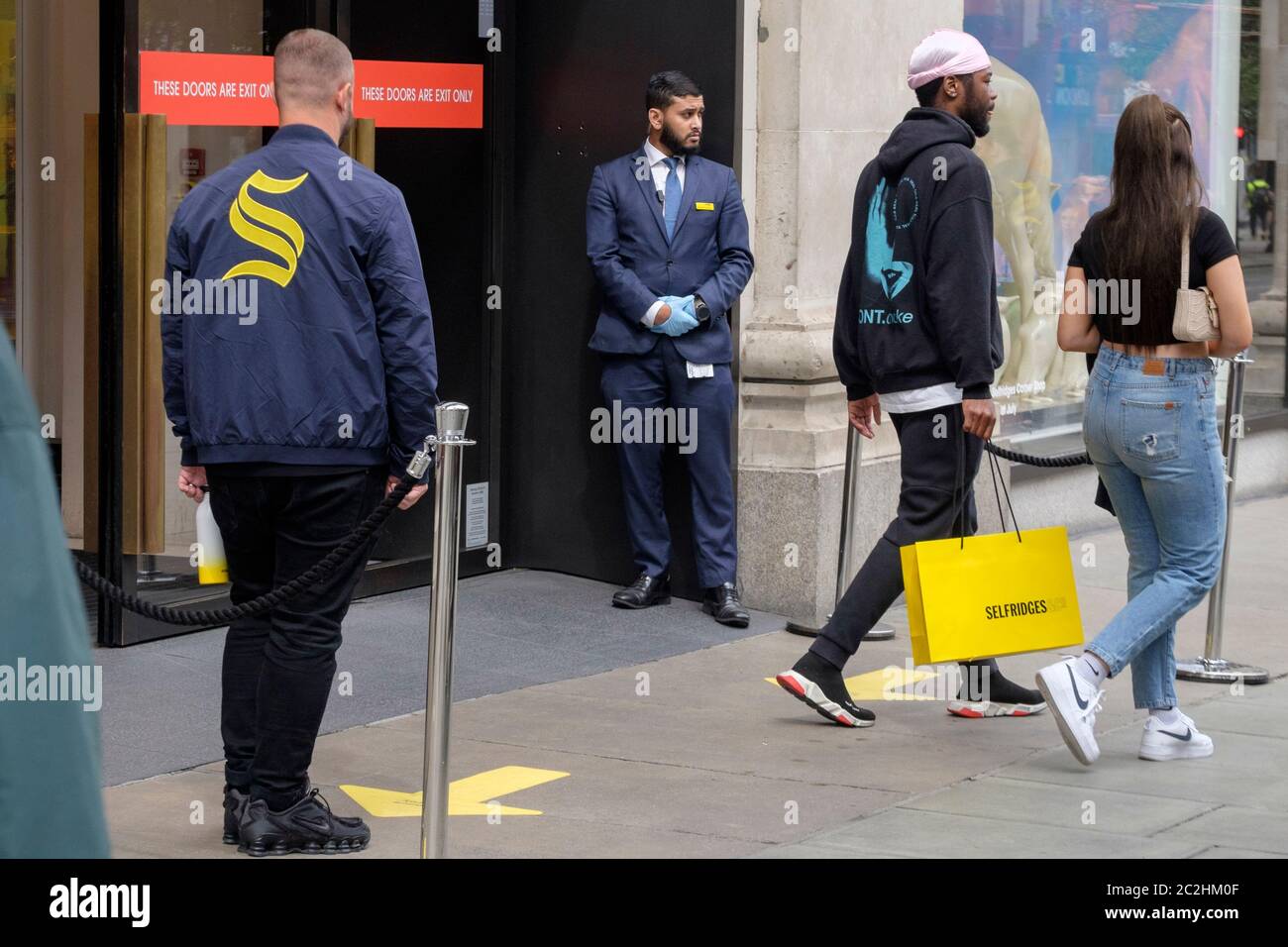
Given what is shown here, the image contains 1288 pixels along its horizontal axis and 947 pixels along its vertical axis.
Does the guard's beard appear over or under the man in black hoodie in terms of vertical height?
over

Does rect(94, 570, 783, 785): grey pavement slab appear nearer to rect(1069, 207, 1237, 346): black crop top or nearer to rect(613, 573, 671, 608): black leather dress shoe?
rect(613, 573, 671, 608): black leather dress shoe

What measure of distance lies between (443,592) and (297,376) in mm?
732

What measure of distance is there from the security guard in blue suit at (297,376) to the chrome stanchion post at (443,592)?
0.38 metres

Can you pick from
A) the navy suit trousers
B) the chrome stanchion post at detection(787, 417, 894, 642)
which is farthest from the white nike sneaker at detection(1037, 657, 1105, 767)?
the navy suit trousers

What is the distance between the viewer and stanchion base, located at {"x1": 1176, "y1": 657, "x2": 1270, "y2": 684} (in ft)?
23.4

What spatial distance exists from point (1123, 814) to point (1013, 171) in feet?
17.1

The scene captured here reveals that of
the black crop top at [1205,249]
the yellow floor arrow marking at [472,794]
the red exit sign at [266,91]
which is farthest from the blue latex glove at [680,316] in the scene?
the yellow floor arrow marking at [472,794]

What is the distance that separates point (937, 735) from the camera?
249 inches

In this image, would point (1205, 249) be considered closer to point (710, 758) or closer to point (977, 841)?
point (977, 841)

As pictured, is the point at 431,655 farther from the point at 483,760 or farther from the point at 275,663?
the point at 483,760

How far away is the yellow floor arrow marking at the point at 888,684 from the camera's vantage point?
6.90m

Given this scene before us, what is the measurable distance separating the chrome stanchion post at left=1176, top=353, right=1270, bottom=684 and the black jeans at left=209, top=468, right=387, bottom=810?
3.49 m

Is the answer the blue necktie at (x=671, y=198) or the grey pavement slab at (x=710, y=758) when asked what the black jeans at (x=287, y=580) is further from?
the blue necktie at (x=671, y=198)
